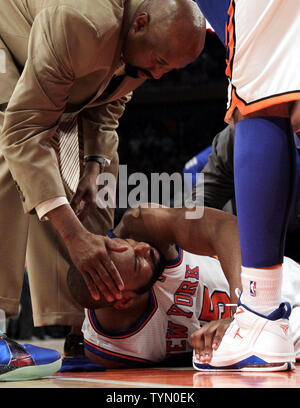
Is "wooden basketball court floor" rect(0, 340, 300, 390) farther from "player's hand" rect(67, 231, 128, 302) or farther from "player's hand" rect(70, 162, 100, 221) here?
"player's hand" rect(70, 162, 100, 221)

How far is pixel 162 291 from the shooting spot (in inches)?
76.6

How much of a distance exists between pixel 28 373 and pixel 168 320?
643 millimetres

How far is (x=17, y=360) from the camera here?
1384 mm

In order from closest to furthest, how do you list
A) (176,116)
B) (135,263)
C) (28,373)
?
(28,373) < (135,263) < (176,116)

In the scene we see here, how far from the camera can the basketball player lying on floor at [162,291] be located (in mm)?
1865

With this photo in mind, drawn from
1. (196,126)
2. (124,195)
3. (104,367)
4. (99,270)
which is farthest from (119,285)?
(196,126)

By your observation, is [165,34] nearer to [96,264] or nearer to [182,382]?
[96,264]

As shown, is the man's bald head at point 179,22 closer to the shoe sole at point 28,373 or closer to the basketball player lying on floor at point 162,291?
the basketball player lying on floor at point 162,291

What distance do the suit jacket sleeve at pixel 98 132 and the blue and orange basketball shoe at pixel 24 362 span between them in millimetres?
906

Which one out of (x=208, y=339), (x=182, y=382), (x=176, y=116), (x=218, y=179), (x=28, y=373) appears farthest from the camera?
(x=176, y=116)

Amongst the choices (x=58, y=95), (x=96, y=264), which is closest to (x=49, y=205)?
(x=96, y=264)
